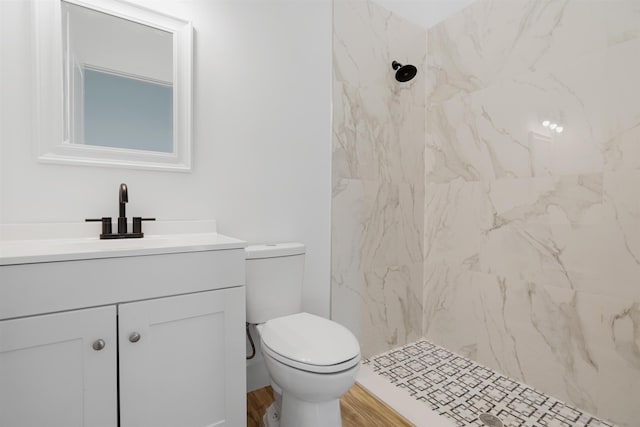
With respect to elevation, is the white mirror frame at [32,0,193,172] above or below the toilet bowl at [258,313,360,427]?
above

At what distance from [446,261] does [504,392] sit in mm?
789

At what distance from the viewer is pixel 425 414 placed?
1.39 metres

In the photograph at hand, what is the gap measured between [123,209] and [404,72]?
1747 millimetres

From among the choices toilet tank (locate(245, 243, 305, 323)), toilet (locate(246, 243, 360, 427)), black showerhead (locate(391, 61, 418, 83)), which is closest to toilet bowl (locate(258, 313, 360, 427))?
toilet (locate(246, 243, 360, 427))

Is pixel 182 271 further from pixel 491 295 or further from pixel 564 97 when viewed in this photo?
pixel 564 97

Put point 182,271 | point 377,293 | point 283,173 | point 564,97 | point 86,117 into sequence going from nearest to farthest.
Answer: point 182,271, point 86,117, point 564,97, point 283,173, point 377,293

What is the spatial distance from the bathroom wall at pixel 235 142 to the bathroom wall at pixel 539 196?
881 millimetres

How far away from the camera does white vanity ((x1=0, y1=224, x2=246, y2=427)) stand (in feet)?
2.52

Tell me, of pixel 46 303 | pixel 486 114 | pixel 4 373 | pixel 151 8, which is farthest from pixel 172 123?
pixel 486 114

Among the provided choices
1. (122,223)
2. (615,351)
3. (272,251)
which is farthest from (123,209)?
(615,351)

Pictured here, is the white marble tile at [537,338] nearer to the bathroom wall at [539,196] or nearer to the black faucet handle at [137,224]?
the bathroom wall at [539,196]

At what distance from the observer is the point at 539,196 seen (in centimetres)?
159

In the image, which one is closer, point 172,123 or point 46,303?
point 46,303

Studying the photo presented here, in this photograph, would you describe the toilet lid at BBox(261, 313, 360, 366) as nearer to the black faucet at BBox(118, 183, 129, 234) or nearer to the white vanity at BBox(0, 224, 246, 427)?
the white vanity at BBox(0, 224, 246, 427)
